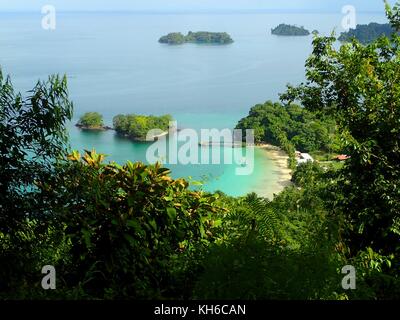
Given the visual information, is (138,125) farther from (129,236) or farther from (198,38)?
Result: (129,236)

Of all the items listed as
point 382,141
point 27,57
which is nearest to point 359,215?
point 382,141

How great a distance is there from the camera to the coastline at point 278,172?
71.6 feet

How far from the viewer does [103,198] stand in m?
2.13

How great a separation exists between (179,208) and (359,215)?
3.87ft

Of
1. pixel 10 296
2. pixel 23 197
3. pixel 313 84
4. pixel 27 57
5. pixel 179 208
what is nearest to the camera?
pixel 10 296

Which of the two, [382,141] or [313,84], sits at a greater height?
[313,84]

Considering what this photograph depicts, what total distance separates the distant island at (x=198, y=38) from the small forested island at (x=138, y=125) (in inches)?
717

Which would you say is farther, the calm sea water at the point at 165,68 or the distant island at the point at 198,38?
the distant island at the point at 198,38

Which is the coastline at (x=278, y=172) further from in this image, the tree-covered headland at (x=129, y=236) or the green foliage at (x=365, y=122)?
the tree-covered headland at (x=129, y=236)

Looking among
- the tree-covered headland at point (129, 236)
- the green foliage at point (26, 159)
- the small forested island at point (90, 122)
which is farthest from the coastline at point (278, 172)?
the green foliage at point (26, 159)

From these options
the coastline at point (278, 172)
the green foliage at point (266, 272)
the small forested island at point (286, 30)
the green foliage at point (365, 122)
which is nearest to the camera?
the green foliage at point (266, 272)

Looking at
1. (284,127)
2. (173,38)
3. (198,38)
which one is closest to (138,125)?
(284,127)
